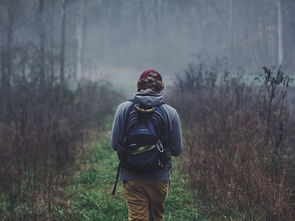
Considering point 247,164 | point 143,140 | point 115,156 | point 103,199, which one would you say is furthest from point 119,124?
point 115,156

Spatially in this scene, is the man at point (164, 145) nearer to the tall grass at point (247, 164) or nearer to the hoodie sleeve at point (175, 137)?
the hoodie sleeve at point (175, 137)

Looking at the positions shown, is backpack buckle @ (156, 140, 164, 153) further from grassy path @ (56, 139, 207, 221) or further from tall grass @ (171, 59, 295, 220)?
grassy path @ (56, 139, 207, 221)

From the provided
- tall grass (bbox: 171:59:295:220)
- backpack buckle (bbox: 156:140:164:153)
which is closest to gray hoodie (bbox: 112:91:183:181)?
backpack buckle (bbox: 156:140:164:153)

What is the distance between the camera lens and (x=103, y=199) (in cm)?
546

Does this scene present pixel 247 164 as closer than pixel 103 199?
Yes

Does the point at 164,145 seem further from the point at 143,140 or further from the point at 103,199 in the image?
the point at 103,199

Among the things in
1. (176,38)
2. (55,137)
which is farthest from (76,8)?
(55,137)

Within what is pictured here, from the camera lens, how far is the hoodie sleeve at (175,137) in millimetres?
3402

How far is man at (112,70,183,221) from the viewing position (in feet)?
10.8

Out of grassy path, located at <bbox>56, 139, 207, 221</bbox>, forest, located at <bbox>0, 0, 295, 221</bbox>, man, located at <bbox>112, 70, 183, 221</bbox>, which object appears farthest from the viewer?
grassy path, located at <bbox>56, 139, 207, 221</bbox>

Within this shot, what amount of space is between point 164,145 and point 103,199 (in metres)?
2.45

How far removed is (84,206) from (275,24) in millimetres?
39608

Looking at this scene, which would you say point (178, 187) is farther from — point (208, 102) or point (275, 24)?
point (275, 24)

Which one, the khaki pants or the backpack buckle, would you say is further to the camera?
the khaki pants
